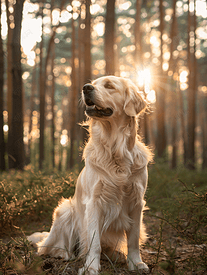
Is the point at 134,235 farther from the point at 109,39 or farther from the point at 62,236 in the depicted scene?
the point at 109,39

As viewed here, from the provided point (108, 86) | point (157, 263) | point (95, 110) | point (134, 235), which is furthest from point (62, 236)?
point (108, 86)

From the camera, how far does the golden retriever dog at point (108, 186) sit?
2416 mm

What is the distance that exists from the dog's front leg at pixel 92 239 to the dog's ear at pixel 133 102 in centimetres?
105

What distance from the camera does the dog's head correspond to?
2.55 m

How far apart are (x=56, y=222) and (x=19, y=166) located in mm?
4750

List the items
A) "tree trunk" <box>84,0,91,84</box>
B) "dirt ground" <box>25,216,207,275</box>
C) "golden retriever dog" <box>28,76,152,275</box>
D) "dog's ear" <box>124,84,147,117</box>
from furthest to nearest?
"tree trunk" <box>84,0,91,84</box>, "dog's ear" <box>124,84,147,117</box>, "golden retriever dog" <box>28,76,152,275</box>, "dirt ground" <box>25,216,207,275</box>

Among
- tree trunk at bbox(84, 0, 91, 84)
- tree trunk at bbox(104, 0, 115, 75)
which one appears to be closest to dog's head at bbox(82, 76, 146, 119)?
tree trunk at bbox(104, 0, 115, 75)

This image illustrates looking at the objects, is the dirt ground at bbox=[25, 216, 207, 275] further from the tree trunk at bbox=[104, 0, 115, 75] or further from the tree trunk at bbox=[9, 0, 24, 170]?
the tree trunk at bbox=[104, 0, 115, 75]

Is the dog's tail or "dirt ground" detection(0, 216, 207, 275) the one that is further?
the dog's tail

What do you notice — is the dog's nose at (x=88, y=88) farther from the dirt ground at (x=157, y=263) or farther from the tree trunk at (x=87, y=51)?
the tree trunk at (x=87, y=51)

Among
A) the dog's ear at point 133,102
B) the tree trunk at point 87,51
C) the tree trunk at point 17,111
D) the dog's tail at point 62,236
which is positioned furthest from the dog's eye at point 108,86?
the tree trunk at point 87,51

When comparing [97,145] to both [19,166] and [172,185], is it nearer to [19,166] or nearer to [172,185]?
[172,185]

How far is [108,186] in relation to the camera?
240 centimetres

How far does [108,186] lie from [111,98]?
37.2 inches
